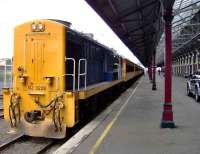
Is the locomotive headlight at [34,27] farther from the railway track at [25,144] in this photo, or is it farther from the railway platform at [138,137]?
the railway platform at [138,137]

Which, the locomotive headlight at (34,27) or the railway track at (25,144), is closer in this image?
the railway track at (25,144)

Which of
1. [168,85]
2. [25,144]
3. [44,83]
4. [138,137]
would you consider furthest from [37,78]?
[168,85]

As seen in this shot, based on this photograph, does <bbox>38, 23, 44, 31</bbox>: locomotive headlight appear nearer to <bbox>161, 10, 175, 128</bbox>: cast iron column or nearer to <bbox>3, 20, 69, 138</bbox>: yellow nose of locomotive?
<bbox>3, 20, 69, 138</bbox>: yellow nose of locomotive

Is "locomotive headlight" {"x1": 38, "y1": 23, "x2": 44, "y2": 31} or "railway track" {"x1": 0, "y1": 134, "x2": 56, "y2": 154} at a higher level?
"locomotive headlight" {"x1": 38, "y1": 23, "x2": 44, "y2": 31}

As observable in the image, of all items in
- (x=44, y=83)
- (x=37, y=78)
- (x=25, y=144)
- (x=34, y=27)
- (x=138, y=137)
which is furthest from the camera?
(x=34, y=27)

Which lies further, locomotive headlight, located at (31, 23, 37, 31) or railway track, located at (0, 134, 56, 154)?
locomotive headlight, located at (31, 23, 37, 31)

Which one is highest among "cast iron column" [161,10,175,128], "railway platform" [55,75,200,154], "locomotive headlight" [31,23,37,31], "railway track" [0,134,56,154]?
"locomotive headlight" [31,23,37,31]

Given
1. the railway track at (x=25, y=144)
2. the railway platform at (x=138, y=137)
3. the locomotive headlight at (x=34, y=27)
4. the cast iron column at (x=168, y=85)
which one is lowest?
the railway track at (x=25, y=144)

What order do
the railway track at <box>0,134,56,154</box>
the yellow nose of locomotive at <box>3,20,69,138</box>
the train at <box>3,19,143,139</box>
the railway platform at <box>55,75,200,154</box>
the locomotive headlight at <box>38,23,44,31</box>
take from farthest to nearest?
the locomotive headlight at <box>38,23,44,31</box>, the yellow nose of locomotive at <box>3,20,69,138</box>, the train at <box>3,19,143,139</box>, the railway track at <box>0,134,56,154</box>, the railway platform at <box>55,75,200,154</box>

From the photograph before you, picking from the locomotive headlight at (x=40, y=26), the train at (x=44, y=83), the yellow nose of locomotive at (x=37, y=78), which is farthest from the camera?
the locomotive headlight at (x=40, y=26)

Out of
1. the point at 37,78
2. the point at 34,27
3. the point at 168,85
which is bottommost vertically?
the point at 168,85

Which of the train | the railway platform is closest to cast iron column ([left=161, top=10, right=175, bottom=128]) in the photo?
the railway platform

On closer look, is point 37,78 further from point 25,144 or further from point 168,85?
point 168,85

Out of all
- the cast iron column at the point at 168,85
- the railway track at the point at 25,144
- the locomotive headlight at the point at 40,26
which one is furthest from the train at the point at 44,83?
the cast iron column at the point at 168,85
